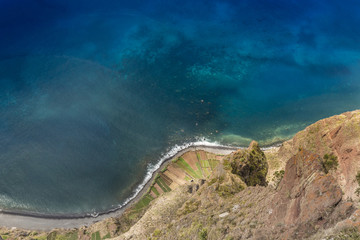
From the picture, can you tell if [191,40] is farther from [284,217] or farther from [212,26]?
[284,217]

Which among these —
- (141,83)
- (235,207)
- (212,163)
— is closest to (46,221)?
(212,163)

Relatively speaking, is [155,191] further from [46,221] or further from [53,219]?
[46,221]

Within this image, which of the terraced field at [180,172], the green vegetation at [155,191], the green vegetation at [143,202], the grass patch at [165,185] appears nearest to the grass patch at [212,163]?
the terraced field at [180,172]

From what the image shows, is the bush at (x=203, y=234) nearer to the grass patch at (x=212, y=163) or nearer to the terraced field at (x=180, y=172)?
the terraced field at (x=180, y=172)

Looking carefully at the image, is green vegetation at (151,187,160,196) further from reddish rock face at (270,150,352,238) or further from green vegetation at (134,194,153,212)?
reddish rock face at (270,150,352,238)

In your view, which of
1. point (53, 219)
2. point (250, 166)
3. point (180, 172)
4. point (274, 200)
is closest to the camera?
point (274, 200)

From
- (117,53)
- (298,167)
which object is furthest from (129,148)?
(298,167)
